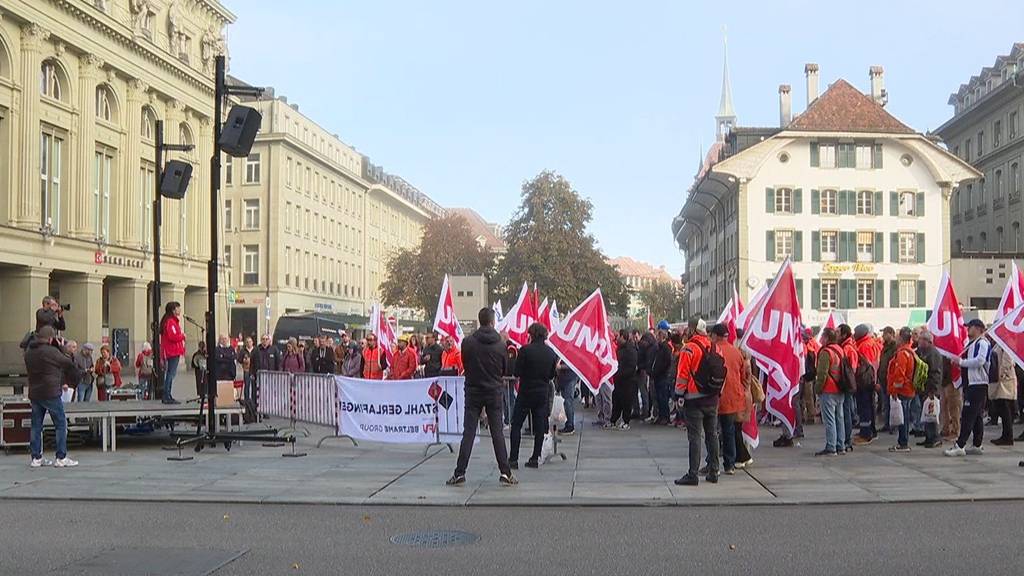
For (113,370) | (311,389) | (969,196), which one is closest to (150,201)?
(113,370)

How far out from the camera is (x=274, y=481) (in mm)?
11930

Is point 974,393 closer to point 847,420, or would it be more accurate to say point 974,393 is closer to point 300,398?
point 847,420

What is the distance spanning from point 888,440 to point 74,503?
11709 mm

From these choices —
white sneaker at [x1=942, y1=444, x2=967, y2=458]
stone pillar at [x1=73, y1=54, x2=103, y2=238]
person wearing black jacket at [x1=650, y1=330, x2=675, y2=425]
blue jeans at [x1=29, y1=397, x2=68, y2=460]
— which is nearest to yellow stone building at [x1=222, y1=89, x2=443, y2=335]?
stone pillar at [x1=73, y1=54, x2=103, y2=238]

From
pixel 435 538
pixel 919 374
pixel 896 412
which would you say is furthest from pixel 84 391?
pixel 919 374

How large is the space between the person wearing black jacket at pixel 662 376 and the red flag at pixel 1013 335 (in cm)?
644

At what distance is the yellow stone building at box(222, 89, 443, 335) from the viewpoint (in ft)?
246

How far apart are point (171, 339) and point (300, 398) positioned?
3.30 meters

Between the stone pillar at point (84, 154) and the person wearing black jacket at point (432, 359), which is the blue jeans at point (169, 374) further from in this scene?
the stone pillar at point (84, 154)

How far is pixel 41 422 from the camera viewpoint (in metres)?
12.9

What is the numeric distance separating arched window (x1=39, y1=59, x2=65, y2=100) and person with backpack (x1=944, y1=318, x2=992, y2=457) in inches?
1460

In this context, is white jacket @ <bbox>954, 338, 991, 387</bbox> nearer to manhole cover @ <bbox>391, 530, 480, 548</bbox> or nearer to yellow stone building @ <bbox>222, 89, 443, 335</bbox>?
manhole cover @ <bbox>391, 530, 480, 548</bbox>

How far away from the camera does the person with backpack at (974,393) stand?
13516mm

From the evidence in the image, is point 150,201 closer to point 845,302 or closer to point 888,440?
point 845,302
